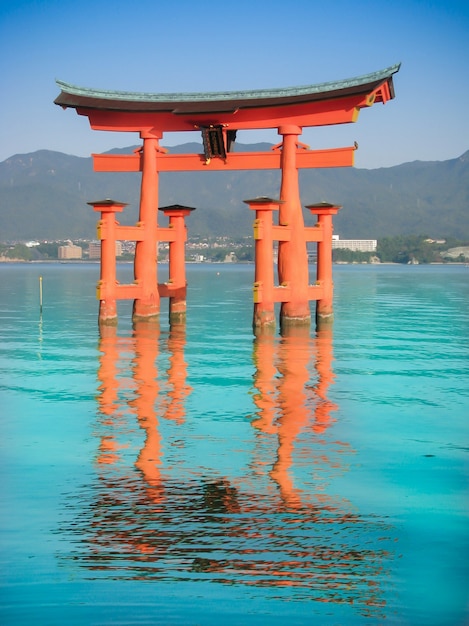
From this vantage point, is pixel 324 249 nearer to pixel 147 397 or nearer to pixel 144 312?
pixel 144 312

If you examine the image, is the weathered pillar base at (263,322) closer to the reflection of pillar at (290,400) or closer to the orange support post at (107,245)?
the reflection of pillar at (290,400)

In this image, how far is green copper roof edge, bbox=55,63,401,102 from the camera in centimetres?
2291

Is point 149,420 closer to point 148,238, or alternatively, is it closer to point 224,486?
point 224,486

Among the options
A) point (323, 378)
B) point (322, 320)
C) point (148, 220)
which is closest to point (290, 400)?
point (323, 378)

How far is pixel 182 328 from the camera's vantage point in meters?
28.4

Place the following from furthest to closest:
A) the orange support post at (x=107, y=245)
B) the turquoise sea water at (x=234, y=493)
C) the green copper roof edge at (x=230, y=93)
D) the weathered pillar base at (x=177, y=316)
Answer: the weathered pillar base at (x=177, y=316), the orange support post at (x=107, y=245), the green copper roof edge at (x=230, y=93), the turquoise sea water at (x=234, y=493)

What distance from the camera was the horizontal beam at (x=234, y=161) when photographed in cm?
2364

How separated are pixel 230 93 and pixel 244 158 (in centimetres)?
182

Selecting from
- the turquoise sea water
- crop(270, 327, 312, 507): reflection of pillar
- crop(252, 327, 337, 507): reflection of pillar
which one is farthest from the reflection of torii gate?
the turquoise sea water

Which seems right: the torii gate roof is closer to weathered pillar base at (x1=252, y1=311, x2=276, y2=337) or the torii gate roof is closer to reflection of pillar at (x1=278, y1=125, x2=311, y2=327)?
reflection of pillar at (x1=278, y1=125, x2=311, y2=327)

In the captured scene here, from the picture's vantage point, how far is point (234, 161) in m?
25.0

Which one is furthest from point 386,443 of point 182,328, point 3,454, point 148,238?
point 182,328

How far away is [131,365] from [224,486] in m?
10.0

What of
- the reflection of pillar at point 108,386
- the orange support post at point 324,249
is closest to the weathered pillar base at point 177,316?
the reflection of pillar at point 108,386
